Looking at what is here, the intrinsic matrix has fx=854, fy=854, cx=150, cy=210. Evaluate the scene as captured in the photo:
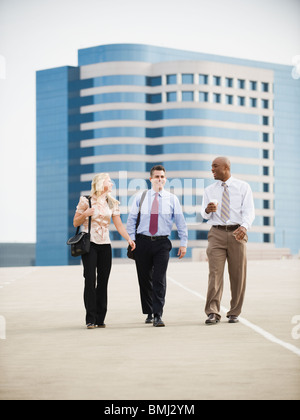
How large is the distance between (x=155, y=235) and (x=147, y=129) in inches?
4564

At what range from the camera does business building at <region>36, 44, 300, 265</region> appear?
125125mm

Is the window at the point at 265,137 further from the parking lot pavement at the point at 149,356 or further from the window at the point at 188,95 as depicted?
the parking lot pavement at the point at 149,356

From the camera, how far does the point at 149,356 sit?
7.79 meters

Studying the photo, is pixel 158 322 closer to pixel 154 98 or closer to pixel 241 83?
pixel 154 98

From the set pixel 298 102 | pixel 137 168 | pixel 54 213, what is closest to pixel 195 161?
pixel 137 168

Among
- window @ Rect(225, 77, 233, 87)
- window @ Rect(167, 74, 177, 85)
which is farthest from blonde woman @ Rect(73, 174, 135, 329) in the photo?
window @ Rect(225, 77, 233, 87)

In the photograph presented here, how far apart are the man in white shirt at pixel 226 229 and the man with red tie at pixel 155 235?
1.37 feet

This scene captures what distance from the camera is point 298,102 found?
Result: 153000 millimetres

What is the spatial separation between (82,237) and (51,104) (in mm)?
127652

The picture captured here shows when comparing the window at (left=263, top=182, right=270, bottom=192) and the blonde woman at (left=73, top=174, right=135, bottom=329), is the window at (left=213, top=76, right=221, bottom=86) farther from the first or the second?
the blonde woman at (left=73, top=174, right=135, bottom=329)

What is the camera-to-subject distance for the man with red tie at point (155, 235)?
35.3 ft

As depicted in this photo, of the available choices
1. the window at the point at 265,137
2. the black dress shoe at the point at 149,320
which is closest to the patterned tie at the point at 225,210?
the black dress shoe at the point at 149,320

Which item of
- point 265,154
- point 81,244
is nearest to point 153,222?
point 81,244
